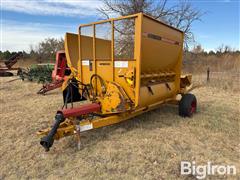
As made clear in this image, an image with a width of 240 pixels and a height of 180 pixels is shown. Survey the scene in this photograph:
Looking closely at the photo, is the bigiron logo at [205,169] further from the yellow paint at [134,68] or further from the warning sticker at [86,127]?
the warning sticker at [86,127]

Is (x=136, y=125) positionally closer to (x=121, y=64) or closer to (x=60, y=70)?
(x=121, y=64)

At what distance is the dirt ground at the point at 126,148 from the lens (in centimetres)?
287

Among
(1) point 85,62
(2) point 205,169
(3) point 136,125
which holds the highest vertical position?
(1) point 85,62

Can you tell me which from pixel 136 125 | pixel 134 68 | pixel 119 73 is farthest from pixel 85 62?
pixel 136 125

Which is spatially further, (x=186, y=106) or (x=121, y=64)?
(x=186, y=106)

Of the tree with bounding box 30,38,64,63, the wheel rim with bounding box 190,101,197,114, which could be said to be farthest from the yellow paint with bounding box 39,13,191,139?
the tree with bounding box 30,38,64,63

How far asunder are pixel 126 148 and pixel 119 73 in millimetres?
1342

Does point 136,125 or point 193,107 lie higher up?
point 193,107

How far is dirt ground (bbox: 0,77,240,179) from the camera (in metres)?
2.87

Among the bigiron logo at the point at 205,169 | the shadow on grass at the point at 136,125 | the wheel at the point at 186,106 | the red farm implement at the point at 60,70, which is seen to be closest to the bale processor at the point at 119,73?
the wheel at the point at 186,106

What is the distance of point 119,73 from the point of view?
3.91 metres

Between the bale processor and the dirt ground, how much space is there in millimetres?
319

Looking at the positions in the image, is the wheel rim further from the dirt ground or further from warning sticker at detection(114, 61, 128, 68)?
warning sticker at detection(114, 61, 128, 68)

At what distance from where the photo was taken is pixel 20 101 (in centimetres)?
721
